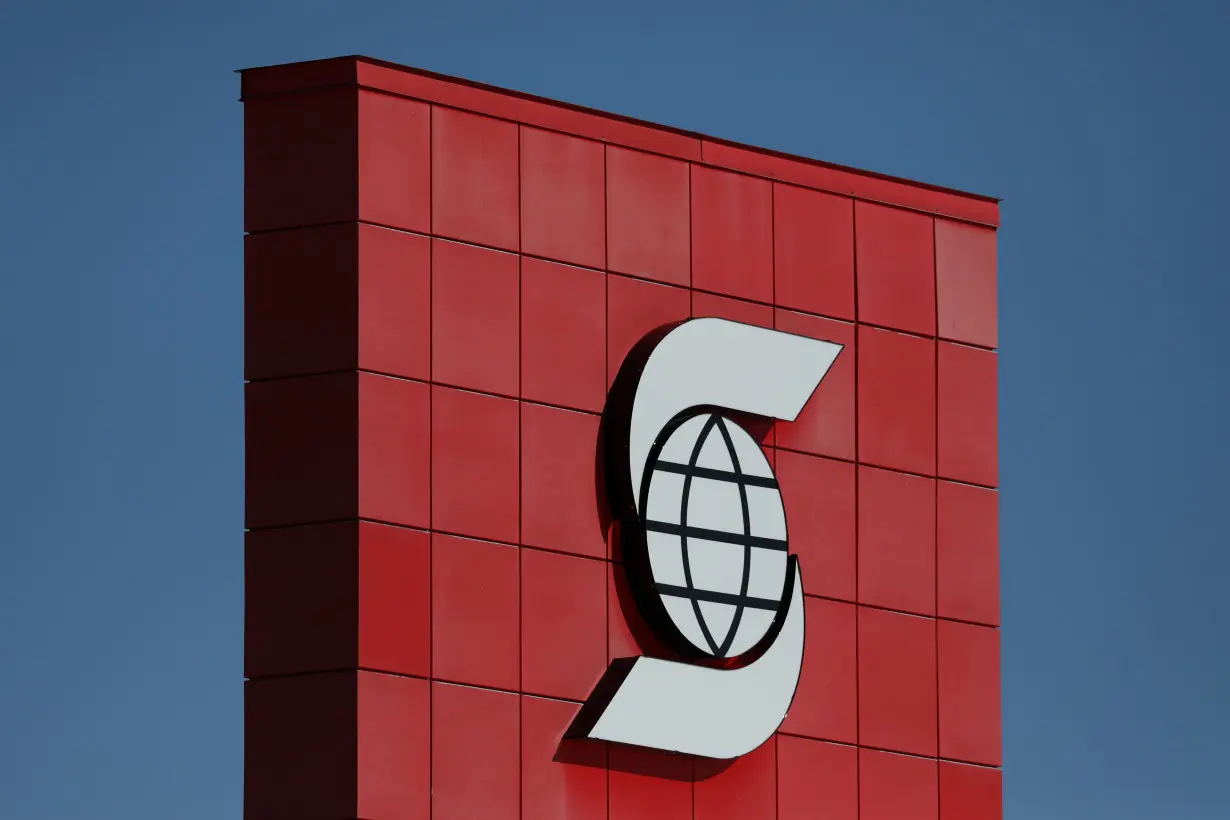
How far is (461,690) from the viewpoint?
24016mm

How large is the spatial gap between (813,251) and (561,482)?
143 inches

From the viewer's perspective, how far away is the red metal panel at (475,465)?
24.2 m

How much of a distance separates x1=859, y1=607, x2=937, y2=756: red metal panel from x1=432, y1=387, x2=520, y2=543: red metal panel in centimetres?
395

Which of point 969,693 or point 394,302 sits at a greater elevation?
point 394,302

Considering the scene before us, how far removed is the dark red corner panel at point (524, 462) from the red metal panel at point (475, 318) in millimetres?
23

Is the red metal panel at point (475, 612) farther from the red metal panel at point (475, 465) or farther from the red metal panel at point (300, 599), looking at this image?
the red metal panel at point (300, 599)

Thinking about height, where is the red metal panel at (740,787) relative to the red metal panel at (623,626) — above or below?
below

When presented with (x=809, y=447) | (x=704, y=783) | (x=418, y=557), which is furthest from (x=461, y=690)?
(x=809, y=447)

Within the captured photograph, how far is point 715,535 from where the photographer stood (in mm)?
25750

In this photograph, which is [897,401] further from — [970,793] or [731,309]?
[970,793]

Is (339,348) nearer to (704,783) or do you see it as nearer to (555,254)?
(555,254)

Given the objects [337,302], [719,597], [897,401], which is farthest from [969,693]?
[337,302]

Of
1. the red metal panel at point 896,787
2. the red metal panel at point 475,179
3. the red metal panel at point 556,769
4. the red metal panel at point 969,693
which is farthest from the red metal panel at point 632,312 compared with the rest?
the red metal panel at point 896,787

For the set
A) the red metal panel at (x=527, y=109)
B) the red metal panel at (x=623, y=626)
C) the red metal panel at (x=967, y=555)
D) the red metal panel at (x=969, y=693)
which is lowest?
the red metal panel at (x=969, y=693)
